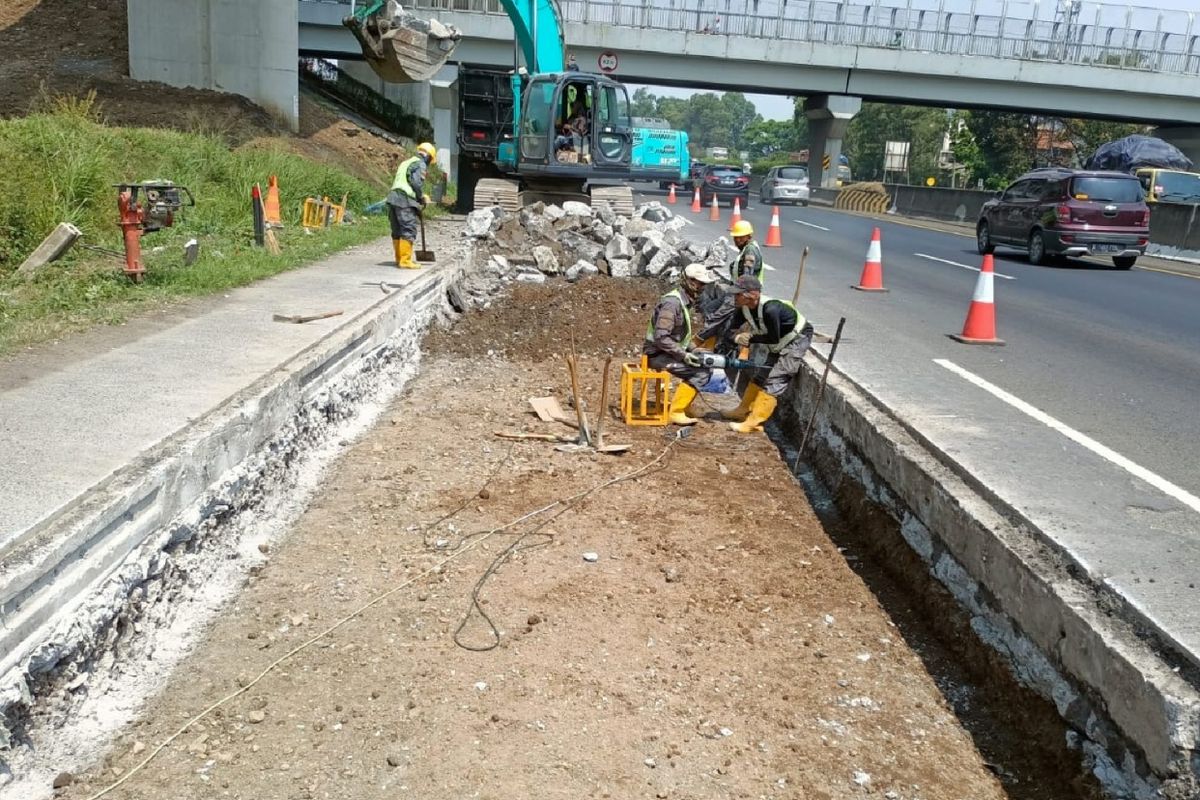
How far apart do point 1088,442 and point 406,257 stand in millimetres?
7580

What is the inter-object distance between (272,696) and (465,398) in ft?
15.4

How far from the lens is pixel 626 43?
118 feet

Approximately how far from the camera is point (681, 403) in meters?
7.76

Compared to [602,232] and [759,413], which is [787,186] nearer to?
[602,232]

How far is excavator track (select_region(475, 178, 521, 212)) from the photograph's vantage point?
666 inches

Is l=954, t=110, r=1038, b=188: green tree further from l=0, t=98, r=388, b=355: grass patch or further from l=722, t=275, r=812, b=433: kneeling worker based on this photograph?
l=722, t=275, r=812, b=433: kneeling worker

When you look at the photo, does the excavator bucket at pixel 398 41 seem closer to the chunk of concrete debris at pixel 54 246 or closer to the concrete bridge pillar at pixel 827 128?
the chunk of concrete debris at pixel 54 246

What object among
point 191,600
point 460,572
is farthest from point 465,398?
point 191,600

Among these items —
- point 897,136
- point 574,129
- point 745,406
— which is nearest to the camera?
point 745,406

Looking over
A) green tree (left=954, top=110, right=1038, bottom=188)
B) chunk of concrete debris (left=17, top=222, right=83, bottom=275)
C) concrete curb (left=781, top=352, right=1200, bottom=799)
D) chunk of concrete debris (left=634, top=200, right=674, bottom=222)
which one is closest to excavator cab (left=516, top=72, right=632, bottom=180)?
chunk of concrete debris (left=634, top=200, right=674, bottom=222)

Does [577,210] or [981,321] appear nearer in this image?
[981,321]

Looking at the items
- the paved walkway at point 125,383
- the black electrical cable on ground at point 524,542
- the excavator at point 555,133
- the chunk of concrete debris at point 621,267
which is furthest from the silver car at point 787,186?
the black electrical cable on ground at point 524,542

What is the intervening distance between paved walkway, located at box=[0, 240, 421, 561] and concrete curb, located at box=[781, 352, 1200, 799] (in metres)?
3.51

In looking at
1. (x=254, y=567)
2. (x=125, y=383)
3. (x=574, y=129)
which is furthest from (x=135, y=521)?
(x=574, y=129)
